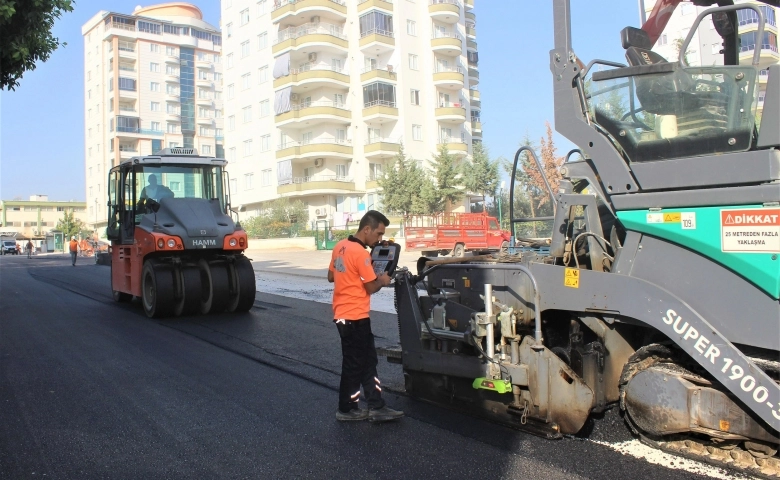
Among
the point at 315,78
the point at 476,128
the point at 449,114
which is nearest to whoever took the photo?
the point at 315,78

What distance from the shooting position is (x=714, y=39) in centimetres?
392

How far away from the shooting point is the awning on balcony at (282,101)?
4869 centimetres

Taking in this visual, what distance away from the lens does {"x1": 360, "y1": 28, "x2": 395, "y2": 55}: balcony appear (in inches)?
1882

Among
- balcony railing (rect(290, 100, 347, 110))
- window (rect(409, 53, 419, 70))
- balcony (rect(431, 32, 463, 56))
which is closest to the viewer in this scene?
balcony railing (rect(290, 100, 347, 110))

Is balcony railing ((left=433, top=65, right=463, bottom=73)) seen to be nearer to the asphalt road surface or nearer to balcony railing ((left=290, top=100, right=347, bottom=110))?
balcony railing ((left=290, top=100, right=347, bottom=110))

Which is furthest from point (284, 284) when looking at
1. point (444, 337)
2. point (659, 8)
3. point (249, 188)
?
point (249, 188)

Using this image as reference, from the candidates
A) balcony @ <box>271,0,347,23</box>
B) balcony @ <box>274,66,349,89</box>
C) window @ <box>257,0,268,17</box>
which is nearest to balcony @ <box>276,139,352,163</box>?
balcony @ <box>274,66,349,89</box>

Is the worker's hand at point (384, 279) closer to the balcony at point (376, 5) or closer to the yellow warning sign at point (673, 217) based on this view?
the yellow warning sign at point (673, 217)

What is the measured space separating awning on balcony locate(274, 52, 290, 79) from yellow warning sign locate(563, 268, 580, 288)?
47351mm

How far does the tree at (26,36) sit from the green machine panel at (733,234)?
9992mm

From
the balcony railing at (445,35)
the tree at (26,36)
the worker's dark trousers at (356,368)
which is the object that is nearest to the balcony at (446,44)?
the balcony railing at (445,35)

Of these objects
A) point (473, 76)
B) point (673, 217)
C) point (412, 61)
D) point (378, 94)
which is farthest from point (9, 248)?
point (673, 217)

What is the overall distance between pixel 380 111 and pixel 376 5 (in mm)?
8096

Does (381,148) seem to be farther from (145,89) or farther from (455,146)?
(145,89)
